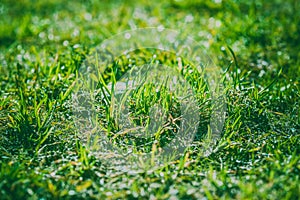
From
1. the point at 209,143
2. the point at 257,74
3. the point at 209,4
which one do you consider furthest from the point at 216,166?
the point at 209,4

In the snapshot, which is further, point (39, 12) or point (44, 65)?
point (39, 12)

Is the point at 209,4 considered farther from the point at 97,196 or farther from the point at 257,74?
the point at 97,196

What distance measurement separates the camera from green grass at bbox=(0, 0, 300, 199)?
2.05 metres

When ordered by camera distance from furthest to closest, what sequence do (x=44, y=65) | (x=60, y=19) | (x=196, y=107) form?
1. (x=60, y=19)
2. (x=44, y=65)
3. (x=196, y=107)

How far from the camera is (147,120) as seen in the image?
94.7 inches

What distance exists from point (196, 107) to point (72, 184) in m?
0.76

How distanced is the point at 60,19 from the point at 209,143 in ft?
6.82

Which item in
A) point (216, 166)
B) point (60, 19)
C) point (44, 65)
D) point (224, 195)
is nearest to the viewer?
point (224, 195)

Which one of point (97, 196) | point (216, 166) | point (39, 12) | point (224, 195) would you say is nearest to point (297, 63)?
point (216, 166)

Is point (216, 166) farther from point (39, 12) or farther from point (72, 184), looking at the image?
point (39, 12)

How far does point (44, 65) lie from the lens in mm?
2984

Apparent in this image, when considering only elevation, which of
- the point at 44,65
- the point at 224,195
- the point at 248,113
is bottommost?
the point at 224,195

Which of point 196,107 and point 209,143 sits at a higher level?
point 196,107

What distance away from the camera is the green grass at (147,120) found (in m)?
2.05
